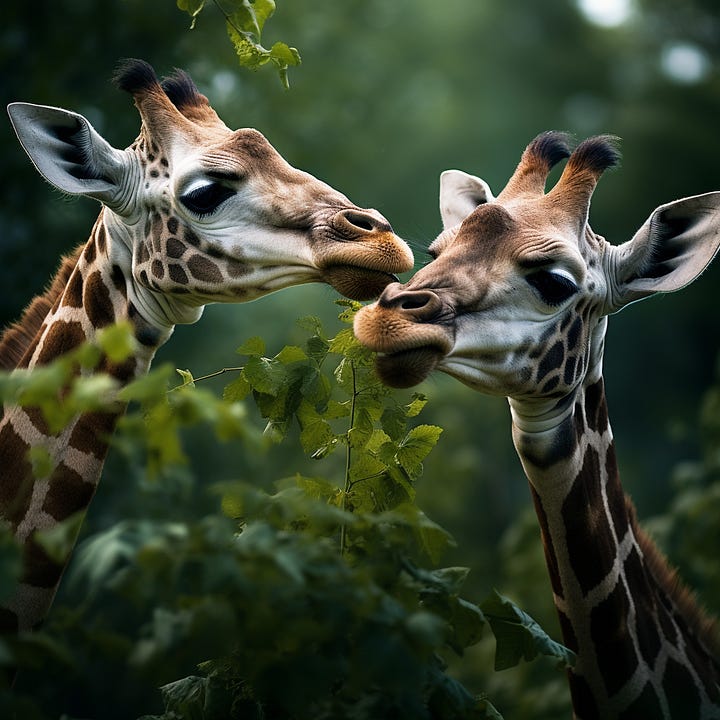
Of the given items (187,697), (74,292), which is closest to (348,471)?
(187,697)

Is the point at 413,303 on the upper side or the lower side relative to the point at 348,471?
upper

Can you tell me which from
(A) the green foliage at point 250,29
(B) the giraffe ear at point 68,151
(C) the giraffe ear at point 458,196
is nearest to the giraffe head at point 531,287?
(C) the giraffe ear at point 458,196

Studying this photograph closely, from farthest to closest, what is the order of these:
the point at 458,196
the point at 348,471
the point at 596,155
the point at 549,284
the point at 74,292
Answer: the point at 458,196 < the point at 596,155 < the point at 74,292 < the point at 549,284 < the point at 348,471

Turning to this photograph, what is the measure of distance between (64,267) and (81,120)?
30.7 inches

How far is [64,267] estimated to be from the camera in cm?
524

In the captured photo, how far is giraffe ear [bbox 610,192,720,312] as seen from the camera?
4.87m

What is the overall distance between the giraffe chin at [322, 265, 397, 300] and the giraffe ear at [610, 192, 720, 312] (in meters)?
1.10

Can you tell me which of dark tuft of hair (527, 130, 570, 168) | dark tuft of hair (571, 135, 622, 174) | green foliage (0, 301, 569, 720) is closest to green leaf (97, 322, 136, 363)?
green foliage (0, 301, 569, 720)

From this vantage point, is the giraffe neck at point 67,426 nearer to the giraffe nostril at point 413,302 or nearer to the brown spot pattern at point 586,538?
the giraffe nostril at point 413,302

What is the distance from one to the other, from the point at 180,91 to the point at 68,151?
30.1 inches

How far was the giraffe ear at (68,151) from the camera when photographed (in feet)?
15.7

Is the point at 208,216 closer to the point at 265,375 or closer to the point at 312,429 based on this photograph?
the point at 265,375

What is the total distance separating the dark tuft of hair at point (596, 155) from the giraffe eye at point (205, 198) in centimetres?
165

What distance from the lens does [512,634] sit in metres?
3.76
